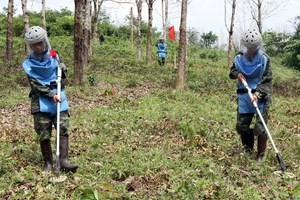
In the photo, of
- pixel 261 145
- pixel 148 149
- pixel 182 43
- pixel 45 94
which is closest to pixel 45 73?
pixel 45 94

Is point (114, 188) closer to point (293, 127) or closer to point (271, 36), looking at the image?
point (293, 127)

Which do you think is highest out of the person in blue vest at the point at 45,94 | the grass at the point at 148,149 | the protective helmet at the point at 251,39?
the protective helmet at the point at 251,39

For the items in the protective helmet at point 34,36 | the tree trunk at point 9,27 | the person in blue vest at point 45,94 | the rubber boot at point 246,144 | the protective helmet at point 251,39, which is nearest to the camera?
the protective helmet at point 34,36

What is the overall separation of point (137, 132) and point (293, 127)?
3.53 meters

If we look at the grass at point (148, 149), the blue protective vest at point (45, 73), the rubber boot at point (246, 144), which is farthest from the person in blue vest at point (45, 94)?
the rubber boot at point (246, 144)

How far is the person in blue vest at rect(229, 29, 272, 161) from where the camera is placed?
6.52 meters

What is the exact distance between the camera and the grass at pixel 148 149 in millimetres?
5348

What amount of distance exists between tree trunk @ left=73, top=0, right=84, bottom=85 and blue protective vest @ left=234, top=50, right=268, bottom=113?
25.4 feet

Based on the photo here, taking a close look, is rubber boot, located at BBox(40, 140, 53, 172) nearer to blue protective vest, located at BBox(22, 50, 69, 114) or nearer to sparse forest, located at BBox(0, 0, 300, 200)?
sparse forest, located at BBox(0, 0, 300, 200)

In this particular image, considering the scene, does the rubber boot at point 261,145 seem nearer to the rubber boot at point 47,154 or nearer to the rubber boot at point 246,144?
the rubber boot at point 246,144

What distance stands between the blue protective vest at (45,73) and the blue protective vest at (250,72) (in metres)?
2.69

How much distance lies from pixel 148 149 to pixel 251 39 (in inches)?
93.6

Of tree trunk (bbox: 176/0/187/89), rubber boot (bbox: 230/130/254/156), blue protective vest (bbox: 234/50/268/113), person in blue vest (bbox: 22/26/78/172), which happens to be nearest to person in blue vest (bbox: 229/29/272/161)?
blue protective vest (bbox: 234/50/268/113)

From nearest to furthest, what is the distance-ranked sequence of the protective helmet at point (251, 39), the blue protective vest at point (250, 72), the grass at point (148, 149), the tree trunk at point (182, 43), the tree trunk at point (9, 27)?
the grass at point (148, 149) < the protective helmet at point (251, 39) < the blue protective vest at point (250, 72) < the tree trunk at point (182, 43) < the tree trunk at point (9, 27)
